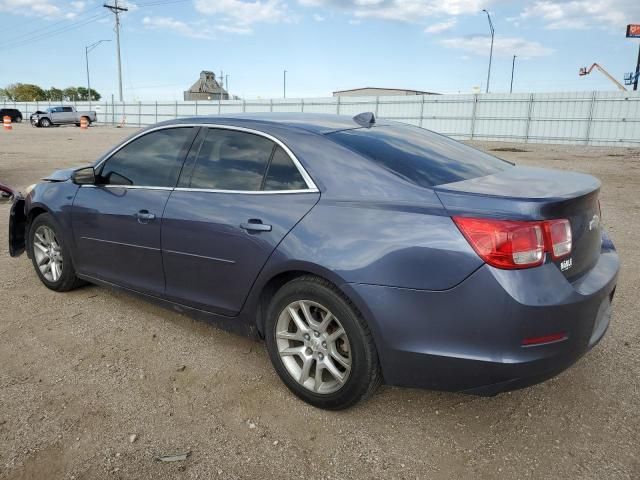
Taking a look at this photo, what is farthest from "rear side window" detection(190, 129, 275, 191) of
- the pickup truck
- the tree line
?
the tree line

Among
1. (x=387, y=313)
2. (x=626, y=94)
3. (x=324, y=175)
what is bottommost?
(x=387, y=313)

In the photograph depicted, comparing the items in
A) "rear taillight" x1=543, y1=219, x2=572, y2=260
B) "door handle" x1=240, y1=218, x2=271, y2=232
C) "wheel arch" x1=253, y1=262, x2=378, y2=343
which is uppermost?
"rear taillight" x1=543, y1=219, x2=572, y2=260

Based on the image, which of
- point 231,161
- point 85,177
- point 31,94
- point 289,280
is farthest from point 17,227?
point 31,94

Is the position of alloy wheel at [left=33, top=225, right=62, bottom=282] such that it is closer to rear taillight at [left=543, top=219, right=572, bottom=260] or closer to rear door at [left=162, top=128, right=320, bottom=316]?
rear door at [left=162, top=128, right=320, bottom=316]

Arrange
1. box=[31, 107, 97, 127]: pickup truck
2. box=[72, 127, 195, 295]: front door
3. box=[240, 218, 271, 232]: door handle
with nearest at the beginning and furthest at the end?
box=[240, 218, 271, 232]: door handle → box=[72, 127, 195, 295]: front door → box=[31, 107, 97, 127]: pickup truck

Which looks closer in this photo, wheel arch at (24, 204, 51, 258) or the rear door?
the rear door

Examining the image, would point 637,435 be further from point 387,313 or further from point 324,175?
point 324,175

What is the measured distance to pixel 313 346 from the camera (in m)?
2.81

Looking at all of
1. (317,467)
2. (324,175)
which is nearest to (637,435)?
(317,467)

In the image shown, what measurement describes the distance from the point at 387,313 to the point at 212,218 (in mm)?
1256

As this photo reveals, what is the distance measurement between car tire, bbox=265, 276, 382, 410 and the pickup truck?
151ft

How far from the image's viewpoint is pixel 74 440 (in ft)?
8.41

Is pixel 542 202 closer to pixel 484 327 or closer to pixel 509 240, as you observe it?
pixel 509 240

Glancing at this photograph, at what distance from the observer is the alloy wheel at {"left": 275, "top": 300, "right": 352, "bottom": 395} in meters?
2.72
